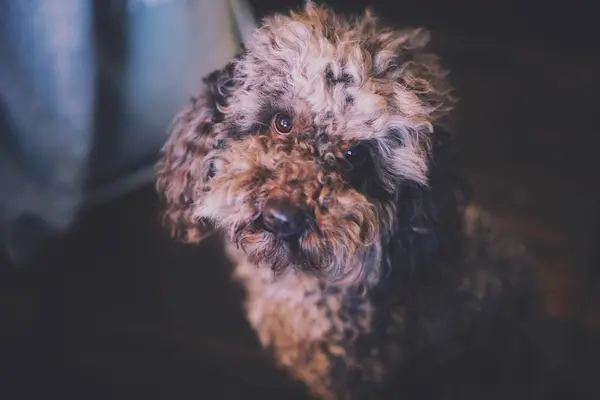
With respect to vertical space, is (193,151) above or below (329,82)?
below

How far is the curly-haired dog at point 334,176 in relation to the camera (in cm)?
86

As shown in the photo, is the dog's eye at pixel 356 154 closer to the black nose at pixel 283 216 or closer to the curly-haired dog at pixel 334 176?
the curly-haired dog at pixel 334 176

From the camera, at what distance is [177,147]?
0.98m

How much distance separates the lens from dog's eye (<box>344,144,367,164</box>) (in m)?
0.90

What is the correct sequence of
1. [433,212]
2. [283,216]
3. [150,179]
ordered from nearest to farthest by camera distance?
[283,216] < [433,212] < [150,179]

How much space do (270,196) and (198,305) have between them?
2.07ft

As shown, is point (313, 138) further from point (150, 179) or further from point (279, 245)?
point (150, 179)

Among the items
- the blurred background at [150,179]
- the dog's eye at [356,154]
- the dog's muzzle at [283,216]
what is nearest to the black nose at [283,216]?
the dog's muzzle at [283,216]

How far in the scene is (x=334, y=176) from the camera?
881 mm

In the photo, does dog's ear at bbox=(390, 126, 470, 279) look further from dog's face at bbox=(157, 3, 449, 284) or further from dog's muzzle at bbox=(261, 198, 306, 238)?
dog's muzzle at bbox=(261, 198, 306, 238)

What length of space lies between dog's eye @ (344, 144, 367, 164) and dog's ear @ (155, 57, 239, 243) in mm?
169

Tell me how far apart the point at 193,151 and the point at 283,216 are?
20 cm

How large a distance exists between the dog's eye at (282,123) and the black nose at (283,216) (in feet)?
0.37

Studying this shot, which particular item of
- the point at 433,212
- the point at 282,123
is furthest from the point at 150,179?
the point at 433,212
